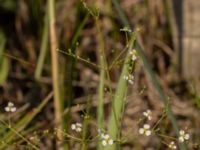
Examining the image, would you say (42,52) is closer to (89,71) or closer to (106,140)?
(89,71)

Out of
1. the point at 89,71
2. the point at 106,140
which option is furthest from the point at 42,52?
the point at 106,140

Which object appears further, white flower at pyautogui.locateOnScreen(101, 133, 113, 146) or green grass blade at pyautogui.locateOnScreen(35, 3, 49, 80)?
green grass blade at pyautogui.locateOnScreen(35, 3, 49, 80)

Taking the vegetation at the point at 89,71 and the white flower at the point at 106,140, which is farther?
the vegetation at the point at 89,71

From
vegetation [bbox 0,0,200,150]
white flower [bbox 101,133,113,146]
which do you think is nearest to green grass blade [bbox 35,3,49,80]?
vegetation [bbox 0,0,200,150]

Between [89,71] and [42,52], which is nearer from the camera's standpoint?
[42,52]

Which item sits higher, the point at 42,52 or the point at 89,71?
the point at 42,52

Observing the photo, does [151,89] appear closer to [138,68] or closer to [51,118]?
[138,68]

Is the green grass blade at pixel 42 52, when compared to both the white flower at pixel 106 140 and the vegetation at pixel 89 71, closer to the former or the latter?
the vegetation at pixel 89 71

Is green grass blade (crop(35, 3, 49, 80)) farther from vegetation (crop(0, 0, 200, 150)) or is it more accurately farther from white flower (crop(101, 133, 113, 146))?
white flower (crop(101, 133, 113, 146))

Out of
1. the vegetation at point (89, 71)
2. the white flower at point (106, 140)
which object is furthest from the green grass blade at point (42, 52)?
the white flower at point (106, 140)

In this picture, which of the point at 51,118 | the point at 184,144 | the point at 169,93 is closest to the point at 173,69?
the point at 169,93

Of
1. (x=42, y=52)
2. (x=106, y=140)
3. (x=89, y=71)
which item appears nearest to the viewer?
(x=106, y=140)
